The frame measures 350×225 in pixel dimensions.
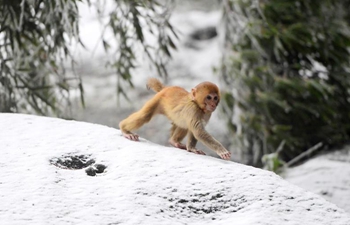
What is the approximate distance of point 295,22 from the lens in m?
10.4

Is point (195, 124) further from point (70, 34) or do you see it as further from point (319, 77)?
point (319, 77)

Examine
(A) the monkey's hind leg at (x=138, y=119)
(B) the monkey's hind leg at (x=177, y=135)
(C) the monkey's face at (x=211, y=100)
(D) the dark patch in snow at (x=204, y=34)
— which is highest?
(C) the monkey's face at (x=211, y=100)

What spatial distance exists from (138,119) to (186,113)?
389 mm

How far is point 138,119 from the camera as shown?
525 cm

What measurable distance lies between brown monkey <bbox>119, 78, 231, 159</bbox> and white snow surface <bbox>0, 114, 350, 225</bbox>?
0.53 metres

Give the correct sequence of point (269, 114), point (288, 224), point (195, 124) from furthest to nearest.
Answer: point (269, 114) < point (195, 124) < point (288, 224)

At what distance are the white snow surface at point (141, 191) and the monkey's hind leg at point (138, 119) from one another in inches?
23.8

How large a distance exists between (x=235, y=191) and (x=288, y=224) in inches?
16.6

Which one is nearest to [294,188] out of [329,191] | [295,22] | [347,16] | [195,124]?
[195,124]

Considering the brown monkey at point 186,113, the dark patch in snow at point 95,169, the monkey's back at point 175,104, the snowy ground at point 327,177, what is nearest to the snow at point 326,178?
the snowy ground at point 327,177

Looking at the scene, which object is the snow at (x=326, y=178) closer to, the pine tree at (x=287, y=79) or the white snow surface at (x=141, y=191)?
the pine tree at (x=287, y=79)

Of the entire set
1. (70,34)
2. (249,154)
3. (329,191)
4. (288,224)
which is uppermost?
(70,34)

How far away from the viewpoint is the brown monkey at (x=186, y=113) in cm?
498

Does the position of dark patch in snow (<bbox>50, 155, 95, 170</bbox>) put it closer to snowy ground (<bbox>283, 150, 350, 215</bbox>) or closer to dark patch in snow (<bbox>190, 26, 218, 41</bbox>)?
snowy ground (<bbox>283, 150, 350, 215</bbox>)
